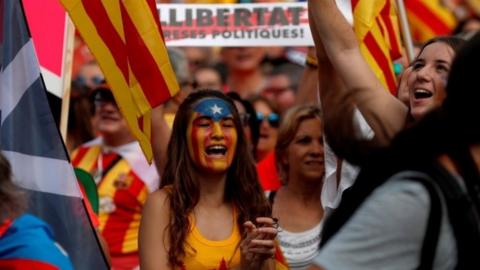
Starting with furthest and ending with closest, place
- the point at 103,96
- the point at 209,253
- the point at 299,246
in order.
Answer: the point at 103,96
the point at 299,246
the point at 209,253

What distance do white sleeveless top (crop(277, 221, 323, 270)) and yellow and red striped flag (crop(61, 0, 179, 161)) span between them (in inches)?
38.3

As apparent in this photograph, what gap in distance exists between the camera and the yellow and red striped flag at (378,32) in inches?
238

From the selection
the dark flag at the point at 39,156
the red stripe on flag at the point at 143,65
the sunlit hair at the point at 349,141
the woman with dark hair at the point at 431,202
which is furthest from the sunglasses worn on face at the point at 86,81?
the woman with dark hair at the point at 431,202

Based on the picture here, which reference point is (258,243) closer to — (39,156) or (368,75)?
(39,156)

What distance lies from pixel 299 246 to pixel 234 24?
158 centimetres

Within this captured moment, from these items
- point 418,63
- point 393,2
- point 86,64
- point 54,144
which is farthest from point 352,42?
point 86,64

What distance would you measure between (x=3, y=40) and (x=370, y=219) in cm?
284

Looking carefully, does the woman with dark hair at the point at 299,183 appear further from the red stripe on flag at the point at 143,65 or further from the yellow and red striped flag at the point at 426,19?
the yellow and red striped flag at the point at 426,19

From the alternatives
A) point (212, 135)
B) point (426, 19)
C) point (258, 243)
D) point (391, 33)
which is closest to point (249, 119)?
point (391, 33)

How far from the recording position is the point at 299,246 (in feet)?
20.6

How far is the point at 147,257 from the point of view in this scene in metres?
5.57

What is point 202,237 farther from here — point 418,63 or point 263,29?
point 263,29

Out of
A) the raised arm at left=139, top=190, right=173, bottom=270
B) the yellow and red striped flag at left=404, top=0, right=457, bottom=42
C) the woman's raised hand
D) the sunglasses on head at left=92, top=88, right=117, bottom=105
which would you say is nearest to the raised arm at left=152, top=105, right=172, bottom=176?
the raised arm at left=139, top=190, right=173, bottom=270

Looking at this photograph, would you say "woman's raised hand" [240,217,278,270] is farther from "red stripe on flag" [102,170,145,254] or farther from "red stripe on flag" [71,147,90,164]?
"red stripe on flag" [71,147,90,164]
